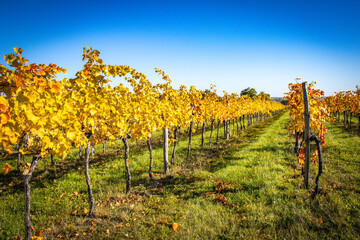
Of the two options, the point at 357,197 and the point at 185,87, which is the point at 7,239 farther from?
the point at 357,197

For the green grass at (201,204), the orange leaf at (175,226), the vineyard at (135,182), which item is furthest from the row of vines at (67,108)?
the orange leaf at (175,226)

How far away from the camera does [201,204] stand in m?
4.59

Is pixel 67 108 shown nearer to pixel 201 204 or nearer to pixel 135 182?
pixel 201 204

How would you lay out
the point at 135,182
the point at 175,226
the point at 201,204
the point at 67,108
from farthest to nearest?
the point at 135,182, the point at 201,204, the point at 175,226, the point at 67,108

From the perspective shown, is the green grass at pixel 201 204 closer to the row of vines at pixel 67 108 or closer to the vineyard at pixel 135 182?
the vineyard at pixel 135 182

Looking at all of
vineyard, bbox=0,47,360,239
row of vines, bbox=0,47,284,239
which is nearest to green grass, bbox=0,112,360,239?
vineyard, bbox=0,47,360,239

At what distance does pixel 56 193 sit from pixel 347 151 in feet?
45.2

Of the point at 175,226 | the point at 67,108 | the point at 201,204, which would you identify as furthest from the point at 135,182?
the point at 67,108

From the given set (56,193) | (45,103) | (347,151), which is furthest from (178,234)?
(347,151)

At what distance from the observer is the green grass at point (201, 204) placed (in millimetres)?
3535

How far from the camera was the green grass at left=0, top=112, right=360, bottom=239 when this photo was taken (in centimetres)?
354

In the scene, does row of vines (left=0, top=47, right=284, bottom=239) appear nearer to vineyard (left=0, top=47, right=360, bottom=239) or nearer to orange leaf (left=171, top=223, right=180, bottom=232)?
vineyard (left=0, top=47, right=360, bottom=239)

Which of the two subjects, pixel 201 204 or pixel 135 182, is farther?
pixel 135 182

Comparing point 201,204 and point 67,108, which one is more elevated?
point 67,108
